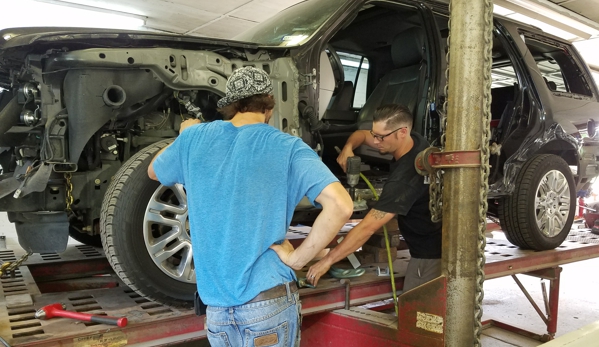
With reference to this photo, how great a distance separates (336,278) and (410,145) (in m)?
0.88

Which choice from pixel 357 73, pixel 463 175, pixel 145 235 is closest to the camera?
pixel 463 175

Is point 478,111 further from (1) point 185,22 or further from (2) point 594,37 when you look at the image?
(2) point 594,37

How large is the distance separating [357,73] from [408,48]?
628 mm

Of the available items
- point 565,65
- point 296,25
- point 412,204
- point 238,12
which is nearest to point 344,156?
point 412,204

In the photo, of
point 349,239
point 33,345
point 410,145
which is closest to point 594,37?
point 410,145

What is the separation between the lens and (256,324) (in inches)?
62.3

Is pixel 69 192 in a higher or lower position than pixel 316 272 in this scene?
higher

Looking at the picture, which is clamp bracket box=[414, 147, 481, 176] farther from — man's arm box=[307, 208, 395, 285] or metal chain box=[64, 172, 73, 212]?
metal chain box=[64, 172, 73, 212]

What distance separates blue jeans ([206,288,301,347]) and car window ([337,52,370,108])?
2707 mm

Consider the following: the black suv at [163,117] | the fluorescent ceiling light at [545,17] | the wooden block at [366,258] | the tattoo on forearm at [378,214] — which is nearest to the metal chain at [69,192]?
the black suv at [163,117]

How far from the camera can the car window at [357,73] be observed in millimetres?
4109

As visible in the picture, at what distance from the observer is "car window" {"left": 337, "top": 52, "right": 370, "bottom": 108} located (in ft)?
13.5

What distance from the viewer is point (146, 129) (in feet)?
8.46

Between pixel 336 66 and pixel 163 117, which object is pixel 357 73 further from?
pixel 163 117
